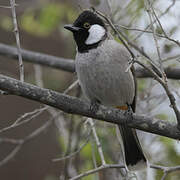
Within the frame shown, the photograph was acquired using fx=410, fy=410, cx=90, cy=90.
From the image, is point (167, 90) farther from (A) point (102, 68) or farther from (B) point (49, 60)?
(B) point (49, 60)

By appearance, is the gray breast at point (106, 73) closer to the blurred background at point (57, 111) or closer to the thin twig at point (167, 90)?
the blurred background at point (57, 111)

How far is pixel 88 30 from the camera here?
3.89m

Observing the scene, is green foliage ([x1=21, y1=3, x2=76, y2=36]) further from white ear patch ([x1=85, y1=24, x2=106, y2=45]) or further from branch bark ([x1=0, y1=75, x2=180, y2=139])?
branch bark ([x1=0, y1=75, x2=180, y2=139])

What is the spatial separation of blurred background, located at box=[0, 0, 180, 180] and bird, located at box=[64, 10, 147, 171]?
0.15m

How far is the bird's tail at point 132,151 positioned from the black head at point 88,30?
91 cm

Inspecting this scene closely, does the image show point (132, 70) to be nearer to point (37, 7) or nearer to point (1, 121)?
point (37, 7)

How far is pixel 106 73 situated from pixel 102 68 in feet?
0.19

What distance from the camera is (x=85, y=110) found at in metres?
3.02

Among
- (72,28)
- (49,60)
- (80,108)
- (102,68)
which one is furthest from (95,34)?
(80,108)

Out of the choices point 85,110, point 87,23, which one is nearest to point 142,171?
point 85,110

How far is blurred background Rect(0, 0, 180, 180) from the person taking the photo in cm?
408

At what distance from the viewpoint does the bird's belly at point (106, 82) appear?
360 centimetres

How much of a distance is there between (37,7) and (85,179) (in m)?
2.41

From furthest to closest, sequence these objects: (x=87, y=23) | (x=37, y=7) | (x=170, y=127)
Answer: (x=37, y=7) < (x=87, y=23) < (x=170, y=127)
